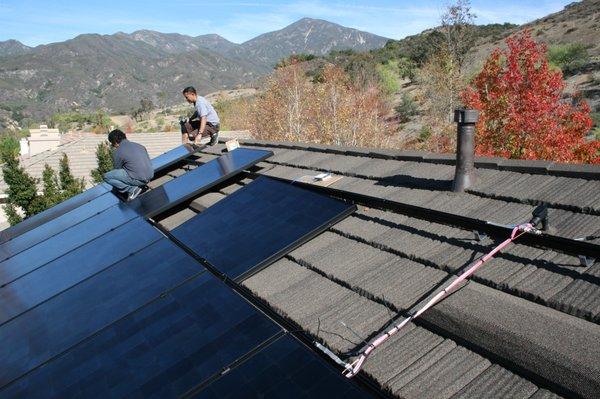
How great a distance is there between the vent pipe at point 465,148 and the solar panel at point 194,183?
2932 millimetres

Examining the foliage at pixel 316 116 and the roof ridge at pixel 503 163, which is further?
the foliage at pixel 316 116

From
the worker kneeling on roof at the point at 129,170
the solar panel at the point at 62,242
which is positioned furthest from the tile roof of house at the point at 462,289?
the worker kneeling on roof at the point at 129,170

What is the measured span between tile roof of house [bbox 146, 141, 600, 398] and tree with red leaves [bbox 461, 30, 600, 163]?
1461 cm

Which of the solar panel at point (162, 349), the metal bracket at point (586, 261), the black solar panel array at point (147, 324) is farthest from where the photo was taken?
the metal bracket at point (586, 261)

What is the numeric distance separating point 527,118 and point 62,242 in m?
17.2

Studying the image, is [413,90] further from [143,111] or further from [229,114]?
[143,111]

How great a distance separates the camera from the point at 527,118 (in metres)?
17.8

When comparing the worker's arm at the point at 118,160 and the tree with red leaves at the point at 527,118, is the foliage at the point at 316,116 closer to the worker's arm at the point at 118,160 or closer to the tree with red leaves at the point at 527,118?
the tree with red leaves at the point at 527,118

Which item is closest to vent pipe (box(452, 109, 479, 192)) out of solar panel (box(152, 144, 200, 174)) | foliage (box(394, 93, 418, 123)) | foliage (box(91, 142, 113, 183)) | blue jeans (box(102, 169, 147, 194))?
blue jeans (box(102, 169, 147, 194))

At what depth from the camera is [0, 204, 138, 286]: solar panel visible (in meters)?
5.39

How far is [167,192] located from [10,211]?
2462cm

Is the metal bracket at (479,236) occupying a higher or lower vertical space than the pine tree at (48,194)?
higher

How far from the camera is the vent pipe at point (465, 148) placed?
13.4ft

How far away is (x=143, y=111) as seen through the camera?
4048 inches
